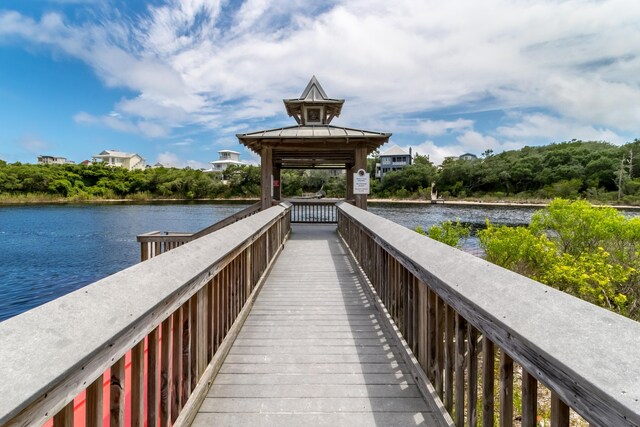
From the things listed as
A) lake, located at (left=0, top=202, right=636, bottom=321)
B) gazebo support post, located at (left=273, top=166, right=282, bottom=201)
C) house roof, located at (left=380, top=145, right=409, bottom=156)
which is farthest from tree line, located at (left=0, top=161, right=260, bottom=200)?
gazebo support post, located at (left=273, top=166, right=282, bottom=201)

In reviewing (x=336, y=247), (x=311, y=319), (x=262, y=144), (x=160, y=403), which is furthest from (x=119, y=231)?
(x=160, y=403)

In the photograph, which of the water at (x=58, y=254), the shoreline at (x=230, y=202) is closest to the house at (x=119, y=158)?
the shoreline at (x=230, y=202)

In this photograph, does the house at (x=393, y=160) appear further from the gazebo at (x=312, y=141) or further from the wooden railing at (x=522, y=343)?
the wooden railing at (x=522, y=343)

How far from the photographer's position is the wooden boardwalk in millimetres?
2104

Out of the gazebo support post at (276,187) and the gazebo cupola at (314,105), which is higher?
the gazebo cupola at (314,105)

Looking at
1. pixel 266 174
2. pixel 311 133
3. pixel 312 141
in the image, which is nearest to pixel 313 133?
pixel 311 133

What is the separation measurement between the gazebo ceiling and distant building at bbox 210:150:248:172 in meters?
70.9

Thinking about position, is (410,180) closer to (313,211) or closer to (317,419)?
(313,211)

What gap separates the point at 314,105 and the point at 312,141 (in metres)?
3.23

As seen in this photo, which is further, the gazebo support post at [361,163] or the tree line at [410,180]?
the tree line at [410,180]

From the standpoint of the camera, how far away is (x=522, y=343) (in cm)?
112

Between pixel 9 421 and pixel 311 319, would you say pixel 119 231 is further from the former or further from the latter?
pixel 9 421

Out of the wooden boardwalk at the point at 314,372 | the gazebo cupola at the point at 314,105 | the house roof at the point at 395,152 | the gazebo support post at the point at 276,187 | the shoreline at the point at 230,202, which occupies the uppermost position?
the house roof at the point at 395,152

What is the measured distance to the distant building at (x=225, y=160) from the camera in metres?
82.4
